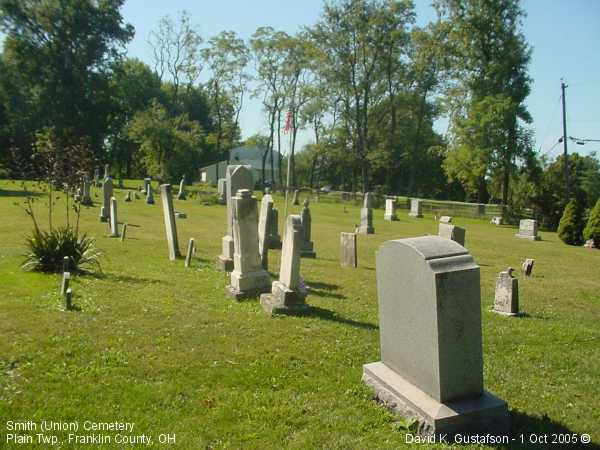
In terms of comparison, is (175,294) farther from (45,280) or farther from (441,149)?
(441,149)

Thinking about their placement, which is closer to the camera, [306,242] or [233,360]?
[233,360]

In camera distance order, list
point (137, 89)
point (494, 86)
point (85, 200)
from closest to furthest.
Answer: point (85, 200)
point (494, 86)
point (137, 89)

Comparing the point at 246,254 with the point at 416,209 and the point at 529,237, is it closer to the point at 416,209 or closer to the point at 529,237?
the point at 529,237

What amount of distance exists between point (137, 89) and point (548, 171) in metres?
45.7

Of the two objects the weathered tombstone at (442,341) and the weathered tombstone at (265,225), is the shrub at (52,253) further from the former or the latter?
the weathered tombstone at (442,341)

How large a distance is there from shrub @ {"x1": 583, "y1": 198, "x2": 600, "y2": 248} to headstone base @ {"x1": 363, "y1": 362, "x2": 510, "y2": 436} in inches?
867

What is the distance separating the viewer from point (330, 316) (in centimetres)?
831

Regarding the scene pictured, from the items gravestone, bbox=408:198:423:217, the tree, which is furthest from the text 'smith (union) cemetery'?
the tree

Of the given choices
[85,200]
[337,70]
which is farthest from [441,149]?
[85,200]

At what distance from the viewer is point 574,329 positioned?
8.25 meters

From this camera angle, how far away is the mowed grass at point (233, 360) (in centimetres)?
471

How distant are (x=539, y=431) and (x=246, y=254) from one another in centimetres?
599

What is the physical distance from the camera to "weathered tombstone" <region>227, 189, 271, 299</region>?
31.1 ft

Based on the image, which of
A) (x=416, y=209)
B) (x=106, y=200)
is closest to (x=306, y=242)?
(x=106, y=200)
